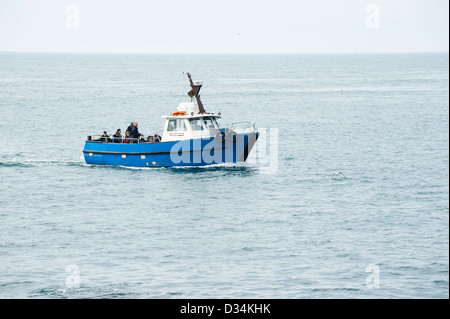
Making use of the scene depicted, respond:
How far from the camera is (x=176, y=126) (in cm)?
4475

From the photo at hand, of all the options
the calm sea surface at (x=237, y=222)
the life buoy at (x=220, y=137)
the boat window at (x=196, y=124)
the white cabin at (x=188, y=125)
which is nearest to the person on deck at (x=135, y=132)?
the white cabin at (x=188, y=125)

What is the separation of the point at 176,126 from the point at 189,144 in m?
1.35

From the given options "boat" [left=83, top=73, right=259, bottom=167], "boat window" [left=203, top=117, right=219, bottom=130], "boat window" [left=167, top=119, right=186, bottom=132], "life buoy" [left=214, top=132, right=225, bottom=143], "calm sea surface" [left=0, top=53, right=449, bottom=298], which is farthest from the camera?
"boat window" [left=203, top=117, right=219, bottom=130]

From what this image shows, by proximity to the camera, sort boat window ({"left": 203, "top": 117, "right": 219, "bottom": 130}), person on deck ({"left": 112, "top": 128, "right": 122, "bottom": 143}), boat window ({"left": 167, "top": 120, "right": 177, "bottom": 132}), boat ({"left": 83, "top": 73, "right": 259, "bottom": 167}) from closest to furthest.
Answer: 1. boat ({"left": 83, "top": 73, "right": 259, "bottom": 167})
2. boat window ({"left": 167, "top": 120, "right": 177, "bottom": 132})
3. boat window ({"left": 203, "top": 117, "right": 219, "bottom": 130})
4. person on deck ({"left": 112, "top": 128, "right": 122, "bottom": 143})

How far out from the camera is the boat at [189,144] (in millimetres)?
44375

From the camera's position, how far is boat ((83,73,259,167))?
4438 centimetres

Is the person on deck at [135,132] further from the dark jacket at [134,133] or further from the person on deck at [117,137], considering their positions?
the person on deck at [117,137]

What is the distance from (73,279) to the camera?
26.3 meters

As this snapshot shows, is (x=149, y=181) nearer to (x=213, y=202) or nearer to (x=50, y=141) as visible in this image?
(x=213, y=202)

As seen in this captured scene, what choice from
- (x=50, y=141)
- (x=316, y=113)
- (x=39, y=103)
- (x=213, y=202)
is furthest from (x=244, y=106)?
(x=213, y=202)

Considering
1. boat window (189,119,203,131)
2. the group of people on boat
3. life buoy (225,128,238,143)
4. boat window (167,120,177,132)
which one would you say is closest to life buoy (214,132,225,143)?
life buoy (225,128,238,143)

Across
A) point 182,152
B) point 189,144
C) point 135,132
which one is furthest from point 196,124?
point 135,132

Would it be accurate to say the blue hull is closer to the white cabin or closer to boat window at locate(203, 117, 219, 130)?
the white cabin
